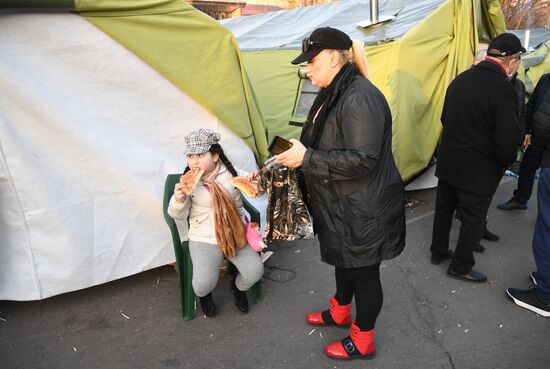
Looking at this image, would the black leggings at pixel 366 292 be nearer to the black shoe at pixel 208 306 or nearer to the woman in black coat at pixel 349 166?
the woman in black coat at pixel 349 166

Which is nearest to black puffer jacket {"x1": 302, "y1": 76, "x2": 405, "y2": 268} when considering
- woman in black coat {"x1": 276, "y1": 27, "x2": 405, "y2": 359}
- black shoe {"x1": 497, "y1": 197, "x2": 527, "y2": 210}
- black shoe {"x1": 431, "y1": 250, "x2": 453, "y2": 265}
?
woman in black coat {"x1": 276, "y1": 27, "x2": 405, "y2": 359}

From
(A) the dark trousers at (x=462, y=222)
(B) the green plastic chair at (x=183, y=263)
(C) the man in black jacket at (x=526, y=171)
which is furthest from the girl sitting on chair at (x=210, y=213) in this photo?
(C) the man in black jacket at (x=526, y=171)

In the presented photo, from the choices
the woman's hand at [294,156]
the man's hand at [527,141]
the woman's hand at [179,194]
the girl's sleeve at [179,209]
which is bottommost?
the man's hand at [527,141]

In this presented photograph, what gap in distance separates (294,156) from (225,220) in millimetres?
890

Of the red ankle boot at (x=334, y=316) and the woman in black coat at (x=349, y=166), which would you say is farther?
the red ankle boot at (x=334, y=316)

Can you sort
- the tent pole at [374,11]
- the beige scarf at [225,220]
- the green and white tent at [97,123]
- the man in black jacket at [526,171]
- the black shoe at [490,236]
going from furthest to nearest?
the tent pole at [374,11]
the man in black jacket at [526,171]
the black shoe at [490,236]
the green and white tent at [97,123]
the beige scarf at [225,220]

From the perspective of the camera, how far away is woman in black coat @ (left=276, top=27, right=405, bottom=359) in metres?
2.01

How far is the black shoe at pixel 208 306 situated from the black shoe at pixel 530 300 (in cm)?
226

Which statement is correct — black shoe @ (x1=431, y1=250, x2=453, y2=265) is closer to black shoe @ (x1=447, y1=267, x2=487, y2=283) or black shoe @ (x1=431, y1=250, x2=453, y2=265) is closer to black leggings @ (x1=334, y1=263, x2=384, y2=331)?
black shoe @ (x1=447, y1=267, x2=487, y2=283)

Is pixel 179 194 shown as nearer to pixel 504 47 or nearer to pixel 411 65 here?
pixel 504 47

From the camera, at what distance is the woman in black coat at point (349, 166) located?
2.01m

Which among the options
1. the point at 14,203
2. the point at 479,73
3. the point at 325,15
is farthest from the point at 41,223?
the point at 325,15

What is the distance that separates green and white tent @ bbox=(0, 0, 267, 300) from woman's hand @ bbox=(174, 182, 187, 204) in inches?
28.4

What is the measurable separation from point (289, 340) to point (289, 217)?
101cm
